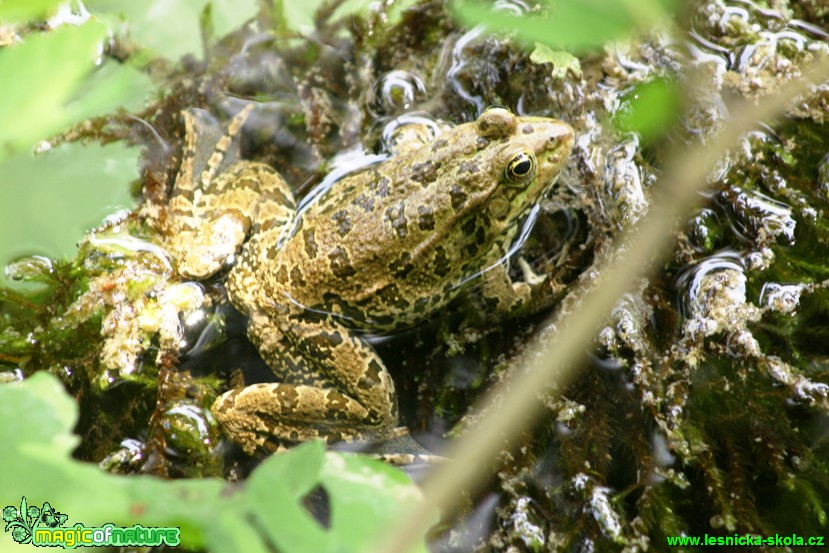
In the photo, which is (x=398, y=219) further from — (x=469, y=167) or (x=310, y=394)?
(x=310, y=394)

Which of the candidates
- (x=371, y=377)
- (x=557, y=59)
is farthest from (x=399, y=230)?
(x=557, y=59)

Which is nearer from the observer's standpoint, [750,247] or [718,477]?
[718,477]

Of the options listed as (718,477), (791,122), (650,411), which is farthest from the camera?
(791,122)

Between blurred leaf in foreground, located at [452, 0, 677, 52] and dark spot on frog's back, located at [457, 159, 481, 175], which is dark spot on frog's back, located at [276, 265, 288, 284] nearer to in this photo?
dark spot on frog's back, located at [457, 159, 481, 175]

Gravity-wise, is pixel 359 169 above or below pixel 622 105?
below

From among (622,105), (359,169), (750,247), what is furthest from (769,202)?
(359,169)

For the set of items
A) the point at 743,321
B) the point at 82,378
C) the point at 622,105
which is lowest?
the point at 82,378

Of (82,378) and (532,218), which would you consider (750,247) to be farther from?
(82,378)
